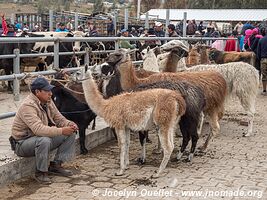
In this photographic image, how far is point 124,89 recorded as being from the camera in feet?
23.5

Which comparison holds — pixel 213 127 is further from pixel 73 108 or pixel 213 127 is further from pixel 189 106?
pixel 73 108

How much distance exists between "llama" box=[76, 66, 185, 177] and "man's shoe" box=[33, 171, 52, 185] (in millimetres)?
939

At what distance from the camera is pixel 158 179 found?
585cm

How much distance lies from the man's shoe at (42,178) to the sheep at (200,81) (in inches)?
83.1

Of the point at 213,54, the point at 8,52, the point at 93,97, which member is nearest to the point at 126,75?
the point at 93,97

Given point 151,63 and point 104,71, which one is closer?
point 104,71

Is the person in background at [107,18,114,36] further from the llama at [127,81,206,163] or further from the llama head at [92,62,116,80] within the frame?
the llama at [127,81,206,163]

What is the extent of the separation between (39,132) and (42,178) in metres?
0.62

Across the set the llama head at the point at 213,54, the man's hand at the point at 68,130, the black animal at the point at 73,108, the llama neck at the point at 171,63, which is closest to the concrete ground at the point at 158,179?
the black animal at the point at 73,108

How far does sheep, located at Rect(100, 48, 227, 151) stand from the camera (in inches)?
282

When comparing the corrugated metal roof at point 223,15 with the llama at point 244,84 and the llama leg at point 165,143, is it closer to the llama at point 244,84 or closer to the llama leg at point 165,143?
the llama at point 244,84

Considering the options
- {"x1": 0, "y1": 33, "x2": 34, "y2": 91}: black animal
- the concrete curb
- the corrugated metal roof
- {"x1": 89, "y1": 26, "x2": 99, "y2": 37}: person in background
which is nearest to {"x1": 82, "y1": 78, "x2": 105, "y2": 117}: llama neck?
the concrete curb

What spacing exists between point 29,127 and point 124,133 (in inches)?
49.6

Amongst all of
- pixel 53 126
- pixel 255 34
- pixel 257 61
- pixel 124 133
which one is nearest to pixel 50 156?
pixel 53 126
